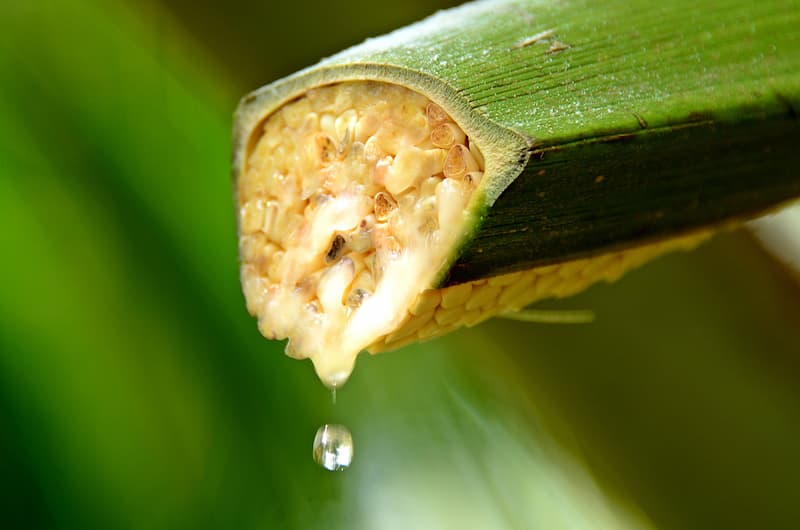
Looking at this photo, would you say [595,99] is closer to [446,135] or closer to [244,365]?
[446,135]

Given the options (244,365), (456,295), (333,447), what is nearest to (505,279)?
(456,295)

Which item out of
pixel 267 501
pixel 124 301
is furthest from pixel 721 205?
pixel 124 301

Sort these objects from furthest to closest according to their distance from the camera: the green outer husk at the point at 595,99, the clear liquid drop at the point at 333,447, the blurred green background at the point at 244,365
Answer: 1. the blurred green background at the point at 244,365
2. the clear liquid drop at the point at 333,447
3. the green outer husk at the point at 595,99

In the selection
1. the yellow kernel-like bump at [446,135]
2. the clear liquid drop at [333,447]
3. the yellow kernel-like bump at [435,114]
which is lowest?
the clear liquid drop at [333,447]

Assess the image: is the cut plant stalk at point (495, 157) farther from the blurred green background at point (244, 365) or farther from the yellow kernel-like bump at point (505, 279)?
the blurred green background at point (244, 365)

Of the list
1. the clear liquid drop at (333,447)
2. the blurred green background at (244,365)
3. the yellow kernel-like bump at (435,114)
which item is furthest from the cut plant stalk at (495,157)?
the blurred green background at (244,365)

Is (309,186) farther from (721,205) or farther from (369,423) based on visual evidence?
(369,423)
